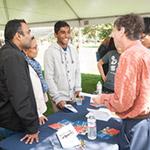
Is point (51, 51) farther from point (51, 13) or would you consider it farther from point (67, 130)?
point (51, 13)

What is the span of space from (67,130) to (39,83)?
1.86 ft

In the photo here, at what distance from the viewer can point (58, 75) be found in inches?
121

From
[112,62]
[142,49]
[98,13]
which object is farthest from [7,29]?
[98,13]

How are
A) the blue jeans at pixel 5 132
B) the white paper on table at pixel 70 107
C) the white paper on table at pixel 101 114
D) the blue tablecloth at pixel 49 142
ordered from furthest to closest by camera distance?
the white paper on table at pixel 70 107, the white paper on table at pixel 101 114, the blue jeans at pixel 5 132, the blue tablecloth at pixel 49 142

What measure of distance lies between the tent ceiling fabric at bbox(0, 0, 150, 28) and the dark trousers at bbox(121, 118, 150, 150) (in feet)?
11.6

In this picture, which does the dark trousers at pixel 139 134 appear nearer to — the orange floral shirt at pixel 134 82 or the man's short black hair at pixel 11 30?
the orange floral shirt at pixel 134 82

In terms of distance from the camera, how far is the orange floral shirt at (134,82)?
1.79 metres

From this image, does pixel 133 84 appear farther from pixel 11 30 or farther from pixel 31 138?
pixel 11 30

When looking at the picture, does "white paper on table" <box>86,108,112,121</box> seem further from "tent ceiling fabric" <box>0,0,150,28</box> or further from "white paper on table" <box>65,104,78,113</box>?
"tent ceiling fabric" <box>0,0,150,28</box>

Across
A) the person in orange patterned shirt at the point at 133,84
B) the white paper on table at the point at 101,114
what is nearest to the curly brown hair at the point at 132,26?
the person in orange patterned shirt at the point at 133,84

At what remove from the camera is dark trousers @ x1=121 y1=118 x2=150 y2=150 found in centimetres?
185

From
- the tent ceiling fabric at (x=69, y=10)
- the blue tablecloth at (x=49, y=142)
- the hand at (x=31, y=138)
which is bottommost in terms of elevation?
the blue tablecloth at (x=49, y=142)

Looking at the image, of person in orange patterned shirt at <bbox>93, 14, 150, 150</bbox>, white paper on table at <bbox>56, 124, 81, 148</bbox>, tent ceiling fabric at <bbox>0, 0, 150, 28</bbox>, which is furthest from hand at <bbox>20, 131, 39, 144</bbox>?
tent ceiling fabric at <bbox>0, 0, 150, 28</bbox>

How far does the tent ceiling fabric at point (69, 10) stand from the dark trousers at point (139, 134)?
3.55 metres
